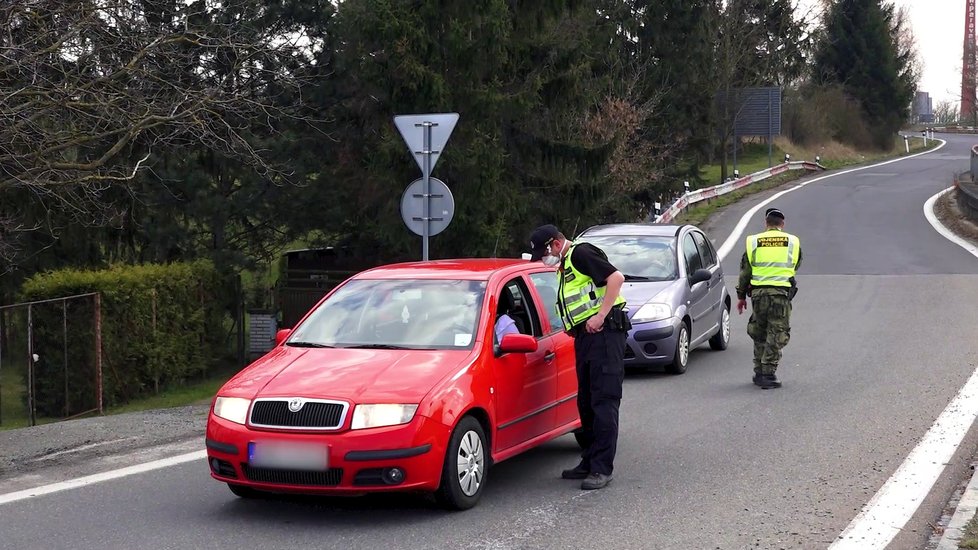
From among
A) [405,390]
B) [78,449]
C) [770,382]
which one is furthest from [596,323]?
[770,382]

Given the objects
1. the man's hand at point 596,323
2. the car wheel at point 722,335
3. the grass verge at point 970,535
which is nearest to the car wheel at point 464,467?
the man's hand at point 596,323

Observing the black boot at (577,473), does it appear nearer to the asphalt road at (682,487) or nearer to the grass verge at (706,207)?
the asphalt road at (682,487)

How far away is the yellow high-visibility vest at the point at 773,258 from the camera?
12.1 m

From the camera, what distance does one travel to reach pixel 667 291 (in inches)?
528

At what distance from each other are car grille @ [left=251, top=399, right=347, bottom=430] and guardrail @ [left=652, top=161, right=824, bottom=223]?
23735 millimetres

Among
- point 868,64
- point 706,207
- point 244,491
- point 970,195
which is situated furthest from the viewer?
point 868,64

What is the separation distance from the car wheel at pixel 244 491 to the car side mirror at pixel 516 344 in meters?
1.77

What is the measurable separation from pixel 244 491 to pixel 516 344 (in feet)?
6.27

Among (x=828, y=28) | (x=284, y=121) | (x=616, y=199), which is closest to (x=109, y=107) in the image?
(x=284, y=121)

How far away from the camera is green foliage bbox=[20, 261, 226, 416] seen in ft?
54.4

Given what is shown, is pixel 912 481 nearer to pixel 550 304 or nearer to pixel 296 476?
→ pixel 550 304

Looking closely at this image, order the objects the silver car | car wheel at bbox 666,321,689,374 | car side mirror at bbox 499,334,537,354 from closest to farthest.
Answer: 1. car side mirror at bbox 499,334,537,354
2. the silver car
3. car wheel at bbox 666,321,689,374

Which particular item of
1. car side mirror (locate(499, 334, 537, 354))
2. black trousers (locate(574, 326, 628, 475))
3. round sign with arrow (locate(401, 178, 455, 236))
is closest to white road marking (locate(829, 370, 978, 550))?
black trousers (locate(574, 326, 628, 475))

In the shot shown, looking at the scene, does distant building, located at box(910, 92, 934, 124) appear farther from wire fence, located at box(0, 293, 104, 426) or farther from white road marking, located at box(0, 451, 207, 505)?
white road marking, located at box(0, 451, 207, 505)
